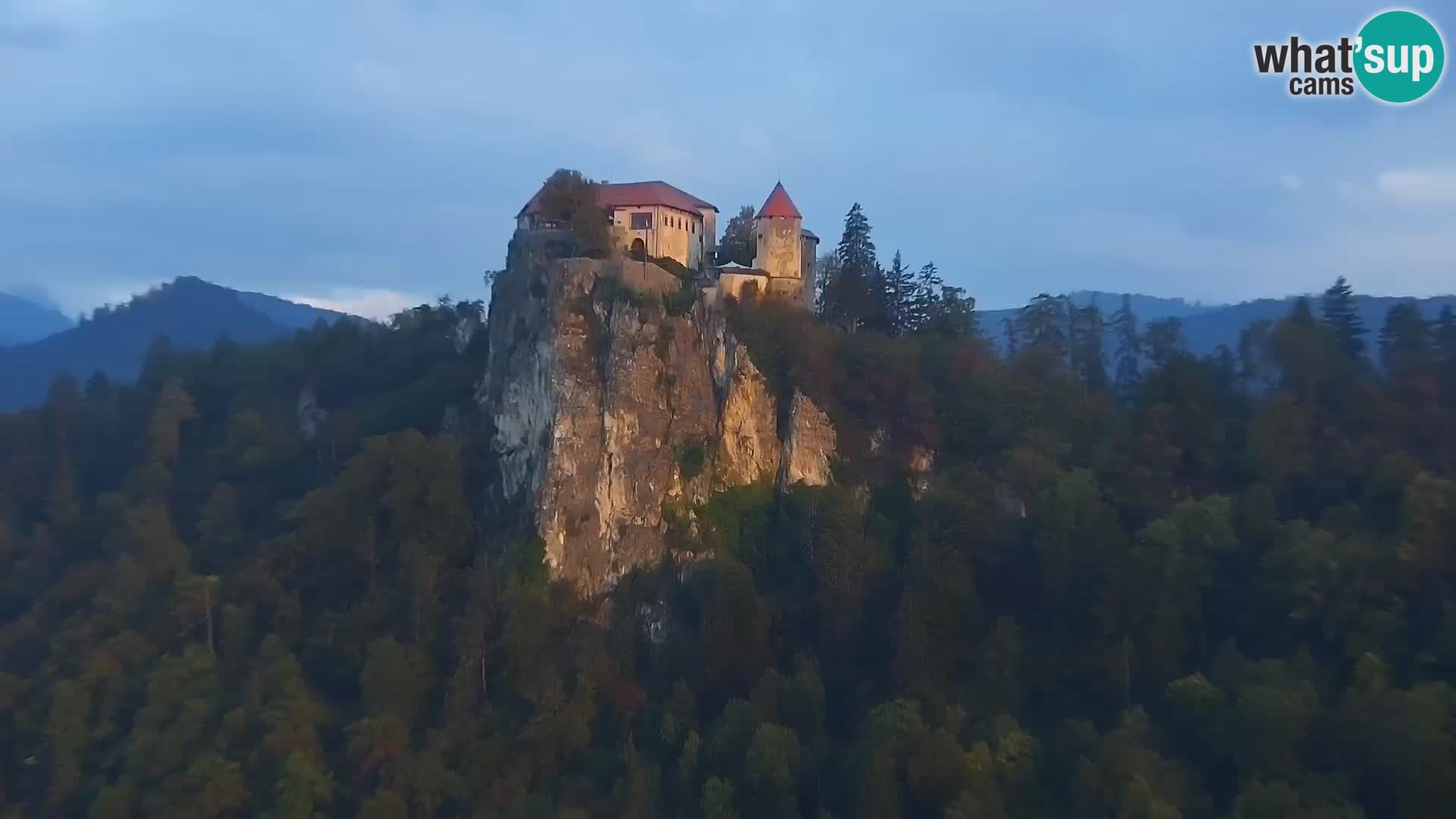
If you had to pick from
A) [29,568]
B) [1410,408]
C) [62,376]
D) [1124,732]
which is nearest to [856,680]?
[1124,732]

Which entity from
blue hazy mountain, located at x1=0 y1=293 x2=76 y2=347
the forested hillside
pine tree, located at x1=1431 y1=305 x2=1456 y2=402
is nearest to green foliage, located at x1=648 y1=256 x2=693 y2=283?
the forested hillside

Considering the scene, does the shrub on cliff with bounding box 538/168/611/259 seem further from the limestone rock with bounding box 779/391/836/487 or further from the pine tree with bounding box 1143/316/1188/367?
the pine tree with bounding box 1143/316/1188/367

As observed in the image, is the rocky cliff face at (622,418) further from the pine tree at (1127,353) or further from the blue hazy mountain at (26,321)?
the blue hazy mountain at (26,321)

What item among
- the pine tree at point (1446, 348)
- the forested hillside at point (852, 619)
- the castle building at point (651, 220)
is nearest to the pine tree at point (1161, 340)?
the forested hillside at point (852, 619)

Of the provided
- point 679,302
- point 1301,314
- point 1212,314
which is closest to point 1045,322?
point 1301,314

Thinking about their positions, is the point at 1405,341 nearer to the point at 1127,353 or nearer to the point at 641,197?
the point at 1127,353

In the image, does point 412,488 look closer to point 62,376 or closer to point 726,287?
point 726,287
